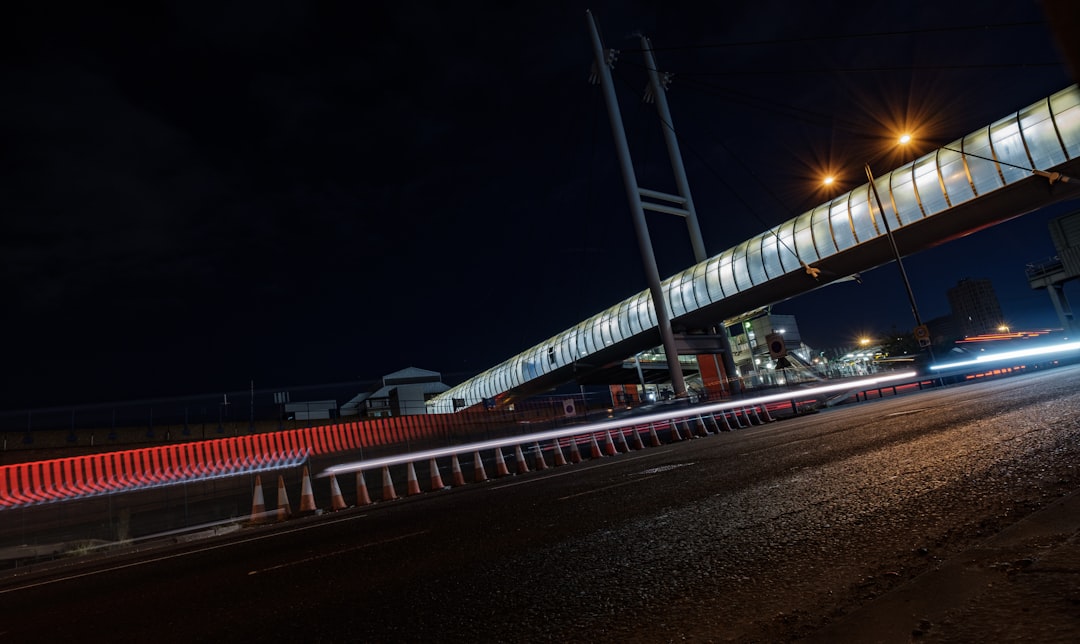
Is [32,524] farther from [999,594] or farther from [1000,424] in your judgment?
[1000,424]

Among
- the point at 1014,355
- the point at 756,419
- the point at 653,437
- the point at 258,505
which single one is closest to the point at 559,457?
the point at 653,437

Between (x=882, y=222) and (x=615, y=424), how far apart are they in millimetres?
18986

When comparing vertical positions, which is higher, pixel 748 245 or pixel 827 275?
pixel 748 245

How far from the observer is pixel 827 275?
32.9 meters

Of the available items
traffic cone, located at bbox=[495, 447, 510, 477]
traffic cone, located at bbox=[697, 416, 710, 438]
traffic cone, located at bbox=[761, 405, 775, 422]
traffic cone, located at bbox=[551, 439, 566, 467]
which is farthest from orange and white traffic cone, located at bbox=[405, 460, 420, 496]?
traffic cone, located at bbox=[761, 405, 775, 422]

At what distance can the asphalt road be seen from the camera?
8.88ft

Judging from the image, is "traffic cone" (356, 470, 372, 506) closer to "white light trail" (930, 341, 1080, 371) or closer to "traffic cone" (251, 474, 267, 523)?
"traffic cone" (251, 474, 267, 523)

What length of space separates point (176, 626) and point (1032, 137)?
3119 centimetres

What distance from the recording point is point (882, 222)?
2862cm

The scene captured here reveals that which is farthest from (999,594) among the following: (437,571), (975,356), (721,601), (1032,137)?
(975,356)

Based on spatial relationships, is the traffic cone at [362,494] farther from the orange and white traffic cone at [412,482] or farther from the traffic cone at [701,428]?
the traffic cone at [701,428]

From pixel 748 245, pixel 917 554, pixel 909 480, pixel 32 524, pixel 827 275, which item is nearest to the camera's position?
pixel 917 554

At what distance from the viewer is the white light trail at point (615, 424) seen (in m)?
14.9

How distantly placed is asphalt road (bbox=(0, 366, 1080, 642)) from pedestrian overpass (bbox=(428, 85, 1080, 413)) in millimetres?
15241
